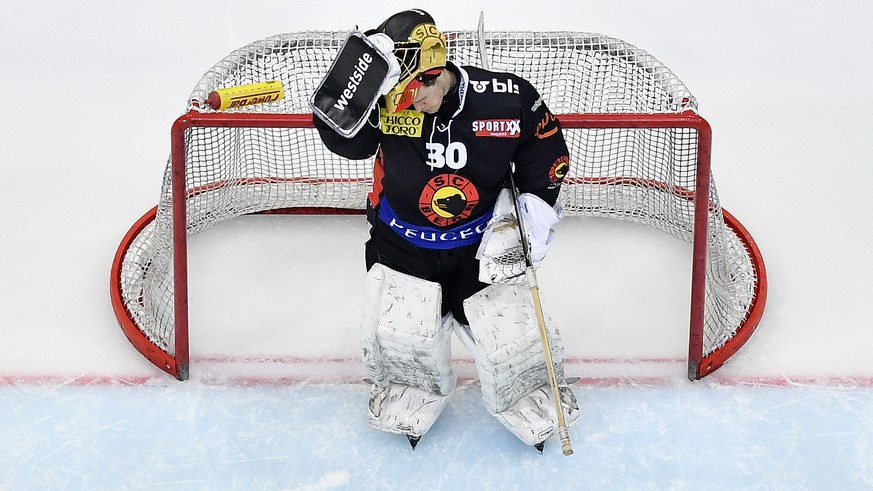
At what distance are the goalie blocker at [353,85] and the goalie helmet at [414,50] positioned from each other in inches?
2.1

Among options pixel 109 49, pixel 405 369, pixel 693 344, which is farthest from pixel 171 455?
pixel 109 49

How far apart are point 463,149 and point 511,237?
0.28 metres

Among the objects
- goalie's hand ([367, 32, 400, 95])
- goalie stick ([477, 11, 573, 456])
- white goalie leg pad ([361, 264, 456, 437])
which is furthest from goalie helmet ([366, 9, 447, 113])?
white goalie leg pad ([361, 264, 456, 437])

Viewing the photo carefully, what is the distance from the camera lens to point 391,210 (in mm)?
3254

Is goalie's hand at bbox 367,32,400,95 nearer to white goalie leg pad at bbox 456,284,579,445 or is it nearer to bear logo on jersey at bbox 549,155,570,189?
bear logo on jersey at bbox 549,155,570,189

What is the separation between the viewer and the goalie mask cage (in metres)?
3.54

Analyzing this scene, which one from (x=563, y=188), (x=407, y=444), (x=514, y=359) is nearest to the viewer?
(x=514, y=359)

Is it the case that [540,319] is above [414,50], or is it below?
below

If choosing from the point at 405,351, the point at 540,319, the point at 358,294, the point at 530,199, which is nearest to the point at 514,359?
the point at 540,319

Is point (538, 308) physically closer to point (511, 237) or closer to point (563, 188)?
point (511, 237)

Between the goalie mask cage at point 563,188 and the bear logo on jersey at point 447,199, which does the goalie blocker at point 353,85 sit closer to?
the bear logo on jersey at point 447,199

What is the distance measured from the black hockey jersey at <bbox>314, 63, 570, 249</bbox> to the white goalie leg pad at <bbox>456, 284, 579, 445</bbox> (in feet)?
0.75

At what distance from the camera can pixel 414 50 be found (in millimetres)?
2871

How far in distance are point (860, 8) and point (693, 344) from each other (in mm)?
2274
